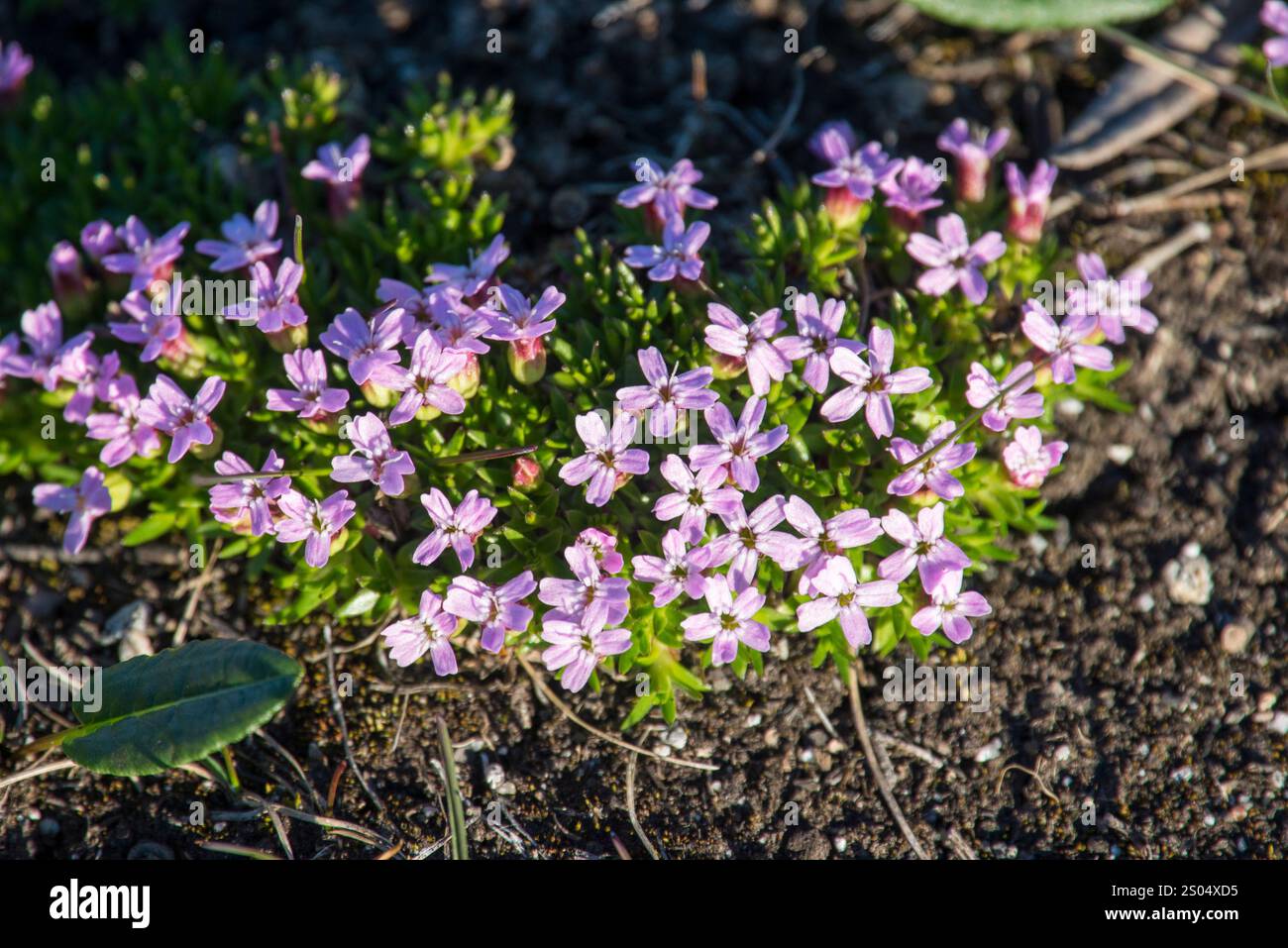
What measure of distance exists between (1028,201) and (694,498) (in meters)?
1.91

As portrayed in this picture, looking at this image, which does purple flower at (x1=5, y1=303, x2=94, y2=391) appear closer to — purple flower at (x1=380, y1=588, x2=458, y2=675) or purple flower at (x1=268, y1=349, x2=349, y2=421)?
purple flower at (x1=268, y1=349, x2=349, y2=421)

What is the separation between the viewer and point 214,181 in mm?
4461

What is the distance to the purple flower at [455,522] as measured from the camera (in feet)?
10.8

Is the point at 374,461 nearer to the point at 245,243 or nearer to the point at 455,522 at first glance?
the point at 455,522

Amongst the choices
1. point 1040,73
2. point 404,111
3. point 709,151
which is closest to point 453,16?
point 404,111

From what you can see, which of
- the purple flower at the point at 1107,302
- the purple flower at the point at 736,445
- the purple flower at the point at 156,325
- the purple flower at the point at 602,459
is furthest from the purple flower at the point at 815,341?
the purple flower at the point at 156,325

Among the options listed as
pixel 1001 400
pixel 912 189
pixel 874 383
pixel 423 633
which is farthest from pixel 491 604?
pixel 912 189

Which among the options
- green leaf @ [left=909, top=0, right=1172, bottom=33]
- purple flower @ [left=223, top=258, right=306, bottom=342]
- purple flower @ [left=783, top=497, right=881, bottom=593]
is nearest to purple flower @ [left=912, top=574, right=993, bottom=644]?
purple flower @ [left=783, top=497, right=881, bottom=593]

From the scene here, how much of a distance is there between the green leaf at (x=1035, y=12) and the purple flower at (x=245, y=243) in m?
2.99

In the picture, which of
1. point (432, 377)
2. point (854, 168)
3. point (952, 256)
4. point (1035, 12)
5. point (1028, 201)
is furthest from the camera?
point (1035, 12)

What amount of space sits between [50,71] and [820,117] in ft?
13.4

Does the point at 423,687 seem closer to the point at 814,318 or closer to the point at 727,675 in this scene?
the point at 727,675

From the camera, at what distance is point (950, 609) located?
3391 mm

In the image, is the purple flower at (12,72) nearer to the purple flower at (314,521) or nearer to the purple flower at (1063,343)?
the purple flower at (314,521)
